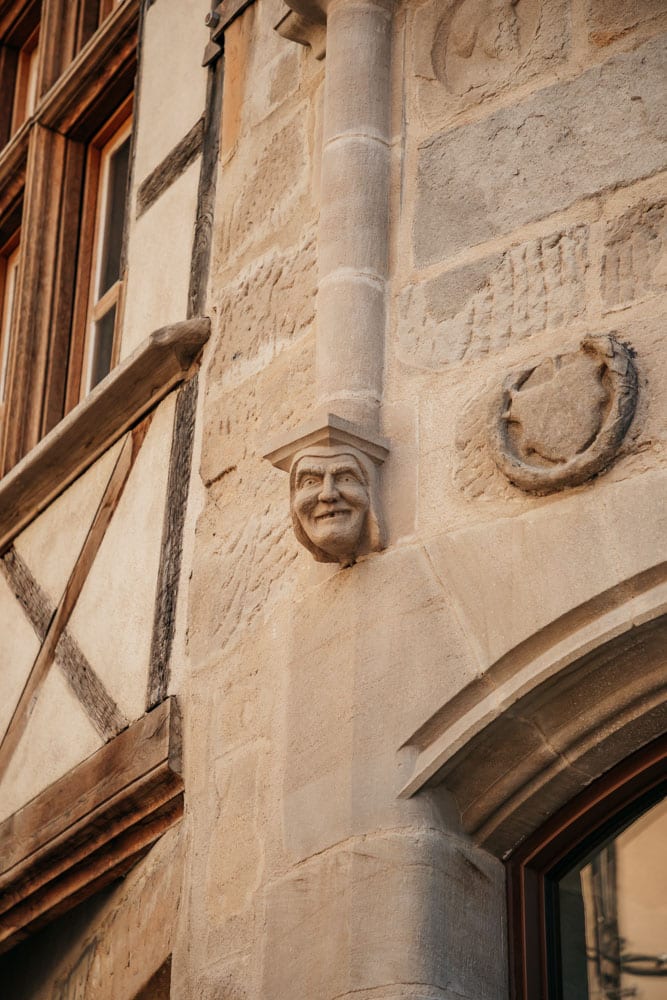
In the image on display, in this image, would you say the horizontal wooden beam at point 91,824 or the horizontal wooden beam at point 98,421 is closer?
the horizontal wooden beam at point 91,824

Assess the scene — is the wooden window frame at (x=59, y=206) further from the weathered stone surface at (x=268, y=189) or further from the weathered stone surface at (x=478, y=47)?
the weathered stone surface at (x=478, y=47)

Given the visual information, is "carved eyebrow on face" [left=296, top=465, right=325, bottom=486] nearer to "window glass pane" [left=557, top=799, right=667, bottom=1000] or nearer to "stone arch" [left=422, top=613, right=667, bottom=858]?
"stone arch" [left=422, top=613, right=667, bottom=858]

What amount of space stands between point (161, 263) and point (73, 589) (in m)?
0.85

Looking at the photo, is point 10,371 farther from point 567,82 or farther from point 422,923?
point 422,923

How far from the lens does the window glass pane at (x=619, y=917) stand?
332 centimetres

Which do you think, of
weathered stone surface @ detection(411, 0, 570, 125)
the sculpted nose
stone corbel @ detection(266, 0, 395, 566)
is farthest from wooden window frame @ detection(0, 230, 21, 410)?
the sculpted nose

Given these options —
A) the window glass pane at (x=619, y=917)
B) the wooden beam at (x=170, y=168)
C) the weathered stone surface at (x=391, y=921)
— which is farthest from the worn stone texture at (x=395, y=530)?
the wooden beam at (x=170, y=168)

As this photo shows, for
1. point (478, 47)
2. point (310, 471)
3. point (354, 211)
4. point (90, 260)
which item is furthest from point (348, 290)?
point (90, 260)

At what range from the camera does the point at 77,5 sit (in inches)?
247

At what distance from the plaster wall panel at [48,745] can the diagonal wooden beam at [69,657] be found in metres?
0.03

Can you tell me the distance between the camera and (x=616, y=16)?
3850 mm

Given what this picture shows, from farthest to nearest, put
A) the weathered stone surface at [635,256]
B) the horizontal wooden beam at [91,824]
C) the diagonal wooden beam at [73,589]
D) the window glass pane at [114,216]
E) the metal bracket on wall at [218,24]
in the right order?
1. the window glass pane at [114,216]
2. the metal bracket on wall at [218,24]
3. the diagonal wooden beam at [73,589]
4. the horizontal wooden beam at [91,824]
5. the weathered stone surface at [635,256]

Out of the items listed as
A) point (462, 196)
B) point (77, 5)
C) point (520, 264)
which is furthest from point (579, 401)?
point (77, 5)

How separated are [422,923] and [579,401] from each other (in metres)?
0.94
